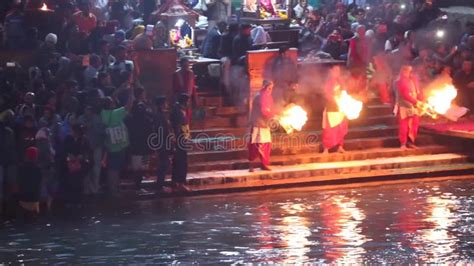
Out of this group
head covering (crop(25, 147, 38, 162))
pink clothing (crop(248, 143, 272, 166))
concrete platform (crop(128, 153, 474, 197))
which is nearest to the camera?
head covering (crop(25, 147, 38, 162))

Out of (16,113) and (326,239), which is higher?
(16,113)

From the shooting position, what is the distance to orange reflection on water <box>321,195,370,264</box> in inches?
642

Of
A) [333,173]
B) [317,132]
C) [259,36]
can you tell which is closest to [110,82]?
[333,173]

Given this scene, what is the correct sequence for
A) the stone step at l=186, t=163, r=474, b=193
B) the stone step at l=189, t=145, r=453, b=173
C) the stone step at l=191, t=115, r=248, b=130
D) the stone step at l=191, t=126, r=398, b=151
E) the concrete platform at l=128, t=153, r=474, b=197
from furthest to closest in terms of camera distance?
the stone step at l=191, t=115, r=248, b=130, the stone step at l=191, t=126, r=398, b=151, the stone step at l=189, t=145, r=453, b=173, the concrete platform at l=128, t=153, r=474, b=197, the stone step at l=186, t=163, r=474, b=193

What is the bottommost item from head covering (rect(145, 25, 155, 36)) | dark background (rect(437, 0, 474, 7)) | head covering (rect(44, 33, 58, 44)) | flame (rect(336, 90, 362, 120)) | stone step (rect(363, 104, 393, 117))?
stone step (rect(363, 104, 393, 117))

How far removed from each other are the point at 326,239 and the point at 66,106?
19.5 feet

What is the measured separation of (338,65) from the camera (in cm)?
2530

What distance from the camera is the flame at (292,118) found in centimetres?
2262

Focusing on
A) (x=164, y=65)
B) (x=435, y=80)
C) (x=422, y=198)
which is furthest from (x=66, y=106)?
(x=435, y=80)

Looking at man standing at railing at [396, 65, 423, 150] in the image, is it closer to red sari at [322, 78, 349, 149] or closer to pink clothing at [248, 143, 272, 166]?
red sari at [322, 78, 349, 149]

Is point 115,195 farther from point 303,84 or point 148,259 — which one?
point 303,84

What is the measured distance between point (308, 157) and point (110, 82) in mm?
4261

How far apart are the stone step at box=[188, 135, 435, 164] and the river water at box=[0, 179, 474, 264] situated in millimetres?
1704

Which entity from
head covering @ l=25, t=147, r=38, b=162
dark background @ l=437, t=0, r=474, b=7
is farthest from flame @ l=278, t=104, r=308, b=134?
dark background @ l=437, t=0, r=474, b=7
